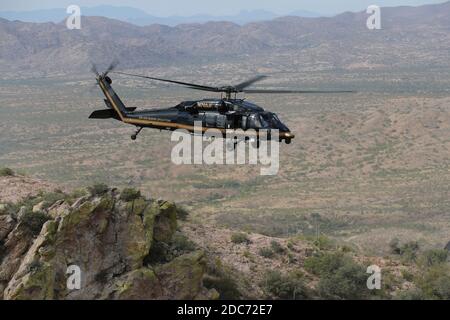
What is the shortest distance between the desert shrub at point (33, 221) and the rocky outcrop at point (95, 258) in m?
0.04

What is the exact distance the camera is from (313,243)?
26812 mm

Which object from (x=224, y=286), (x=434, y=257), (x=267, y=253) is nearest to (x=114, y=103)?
(x=267, y=253)

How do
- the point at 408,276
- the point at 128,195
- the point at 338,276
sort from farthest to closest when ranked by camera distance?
the point at 408,276
the point at 338,276
the point at 128,195

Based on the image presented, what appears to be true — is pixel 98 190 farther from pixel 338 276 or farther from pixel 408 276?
pixel 408 276

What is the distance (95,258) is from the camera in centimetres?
1881

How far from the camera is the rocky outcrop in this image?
18.0 metres

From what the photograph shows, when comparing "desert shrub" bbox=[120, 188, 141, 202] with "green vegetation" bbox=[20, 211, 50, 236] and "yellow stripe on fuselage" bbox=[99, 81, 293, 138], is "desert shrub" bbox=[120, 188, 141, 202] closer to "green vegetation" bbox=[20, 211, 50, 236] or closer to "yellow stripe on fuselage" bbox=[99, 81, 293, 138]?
"green vegetation" bbox=[20, 211, 50, 236]

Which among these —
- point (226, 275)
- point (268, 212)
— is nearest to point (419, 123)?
point (268, 212)

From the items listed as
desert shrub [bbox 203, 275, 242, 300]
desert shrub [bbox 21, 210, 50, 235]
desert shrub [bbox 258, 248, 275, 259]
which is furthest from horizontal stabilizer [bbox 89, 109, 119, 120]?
desert shrub [bbox 203, 275, 242, 300]

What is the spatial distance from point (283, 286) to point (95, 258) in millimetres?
6473

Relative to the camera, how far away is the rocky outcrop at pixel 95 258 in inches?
707

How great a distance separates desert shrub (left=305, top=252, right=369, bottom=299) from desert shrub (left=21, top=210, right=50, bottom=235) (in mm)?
10000

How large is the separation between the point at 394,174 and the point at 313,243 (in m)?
49.8
